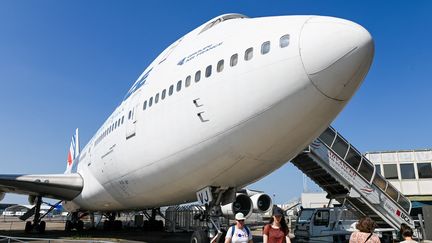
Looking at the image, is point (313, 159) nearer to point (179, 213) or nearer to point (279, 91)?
point (279, 91)

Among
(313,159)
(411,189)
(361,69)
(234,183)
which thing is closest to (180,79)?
(234,183)

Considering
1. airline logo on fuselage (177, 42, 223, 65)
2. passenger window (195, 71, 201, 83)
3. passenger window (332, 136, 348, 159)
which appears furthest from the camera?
passenger window (332, 136, 348, 159)

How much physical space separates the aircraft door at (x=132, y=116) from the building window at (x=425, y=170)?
2444cm

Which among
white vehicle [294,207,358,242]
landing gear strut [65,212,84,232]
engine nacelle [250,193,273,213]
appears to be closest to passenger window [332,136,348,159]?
white vehicle [294,207,358,242]

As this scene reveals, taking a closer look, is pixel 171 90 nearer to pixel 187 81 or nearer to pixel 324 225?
pixel 187 81

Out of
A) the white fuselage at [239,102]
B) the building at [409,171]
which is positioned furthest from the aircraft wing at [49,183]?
the building at [409,171]

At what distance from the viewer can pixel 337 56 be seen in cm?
462

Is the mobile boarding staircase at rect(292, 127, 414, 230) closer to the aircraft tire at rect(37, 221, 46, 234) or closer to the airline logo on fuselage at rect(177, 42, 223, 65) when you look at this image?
the airline logo on fuselage at rect(177, 42, 223, 65)

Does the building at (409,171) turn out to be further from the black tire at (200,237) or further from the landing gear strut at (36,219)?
the black tire at (200,237)

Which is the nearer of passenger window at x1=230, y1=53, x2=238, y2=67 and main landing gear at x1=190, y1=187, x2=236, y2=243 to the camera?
passenger window at x1=230, y1=53, x2=238, y2=67

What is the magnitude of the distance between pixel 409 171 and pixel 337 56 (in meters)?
25.6

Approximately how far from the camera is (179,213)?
66.4ft

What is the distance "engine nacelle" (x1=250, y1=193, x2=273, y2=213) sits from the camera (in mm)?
10934

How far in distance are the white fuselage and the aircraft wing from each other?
7.22 m
